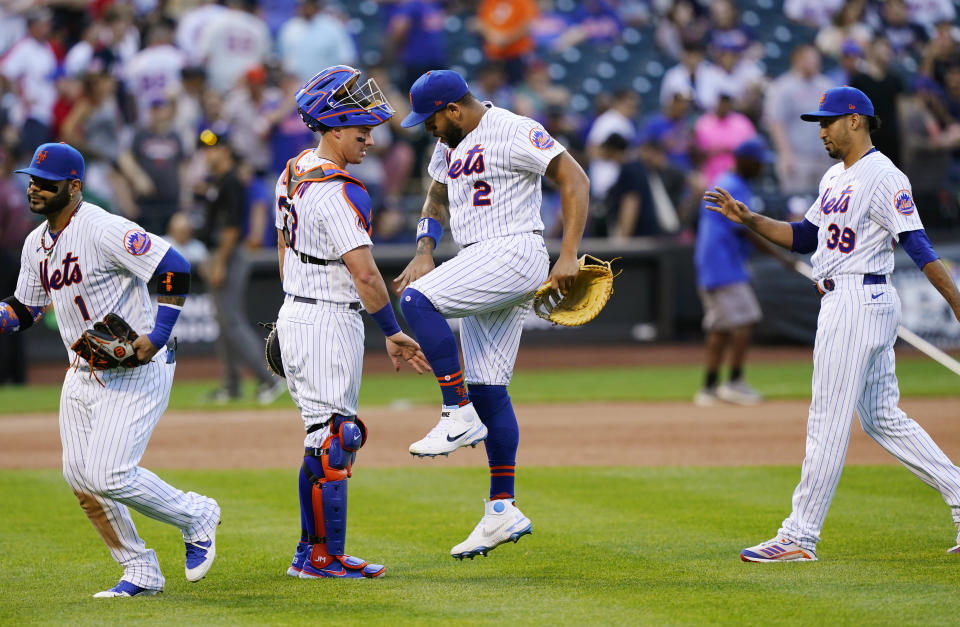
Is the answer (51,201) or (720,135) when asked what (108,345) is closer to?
(51,201)

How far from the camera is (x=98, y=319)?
5.72 m

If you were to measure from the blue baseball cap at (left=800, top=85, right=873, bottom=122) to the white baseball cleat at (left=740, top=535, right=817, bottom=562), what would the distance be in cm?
198

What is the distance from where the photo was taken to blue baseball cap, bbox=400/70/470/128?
616 cm

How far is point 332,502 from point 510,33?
1574cm

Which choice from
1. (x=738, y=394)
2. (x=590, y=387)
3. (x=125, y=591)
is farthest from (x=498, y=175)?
(x=590, y=387)

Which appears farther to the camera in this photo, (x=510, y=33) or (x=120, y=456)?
(x=510, y=33)

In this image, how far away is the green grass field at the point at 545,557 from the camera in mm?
5199

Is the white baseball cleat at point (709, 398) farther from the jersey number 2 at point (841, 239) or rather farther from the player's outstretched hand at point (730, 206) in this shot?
the jersey number 2 at point (841, 239)

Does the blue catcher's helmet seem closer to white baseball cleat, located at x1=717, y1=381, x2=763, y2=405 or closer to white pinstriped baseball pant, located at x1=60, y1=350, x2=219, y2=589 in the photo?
white pinstriped baseball pant, located at x1=60, y1=350, x2=219, y2=589

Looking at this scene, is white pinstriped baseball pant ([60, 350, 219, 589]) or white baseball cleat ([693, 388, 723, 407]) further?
white baseball cleat ([693, 388, 723, 407])

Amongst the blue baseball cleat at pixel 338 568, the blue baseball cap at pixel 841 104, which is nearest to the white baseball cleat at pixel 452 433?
the blue baseball cleat at pixel 338 568

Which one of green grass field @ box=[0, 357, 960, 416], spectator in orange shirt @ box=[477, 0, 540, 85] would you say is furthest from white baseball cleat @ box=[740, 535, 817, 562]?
spectator in orange shirt @ box=[477, 0, 540, 85]

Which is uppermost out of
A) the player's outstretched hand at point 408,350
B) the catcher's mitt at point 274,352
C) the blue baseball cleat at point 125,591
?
the player's outstretched hand at point 408,350

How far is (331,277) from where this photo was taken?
19.3 ft
